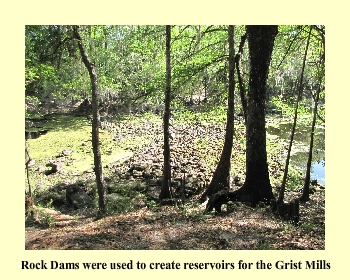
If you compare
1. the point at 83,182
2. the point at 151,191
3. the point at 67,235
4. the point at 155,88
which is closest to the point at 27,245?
the point at 67,235

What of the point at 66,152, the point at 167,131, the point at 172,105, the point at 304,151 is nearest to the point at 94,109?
the point at 167,131

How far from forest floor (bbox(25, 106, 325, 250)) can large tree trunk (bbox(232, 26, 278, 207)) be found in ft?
1.54

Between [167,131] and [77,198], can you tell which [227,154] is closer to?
[167,131]

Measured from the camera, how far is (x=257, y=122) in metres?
8.34

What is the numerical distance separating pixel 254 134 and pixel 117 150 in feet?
43.8

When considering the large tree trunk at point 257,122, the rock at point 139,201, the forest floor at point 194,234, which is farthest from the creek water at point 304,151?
the forest floor at point 194,234

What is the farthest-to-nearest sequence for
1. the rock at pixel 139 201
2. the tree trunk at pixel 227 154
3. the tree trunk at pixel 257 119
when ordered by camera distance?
the rock at pixel 139 201
the tree trunk at pixel 227 154
the tree trunk at pixel 257 119

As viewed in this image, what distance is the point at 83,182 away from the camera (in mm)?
14008

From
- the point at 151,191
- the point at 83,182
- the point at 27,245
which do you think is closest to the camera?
the point at 27,245

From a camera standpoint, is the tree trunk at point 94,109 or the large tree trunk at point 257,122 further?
the tree trunk at point 94,109

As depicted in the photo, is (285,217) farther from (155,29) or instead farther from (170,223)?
(155,29)

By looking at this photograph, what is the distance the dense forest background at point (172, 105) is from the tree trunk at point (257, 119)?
6 centimetres

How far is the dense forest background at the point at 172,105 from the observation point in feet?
29.2

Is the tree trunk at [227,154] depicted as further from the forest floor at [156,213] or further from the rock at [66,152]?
the rock at [66,152]
